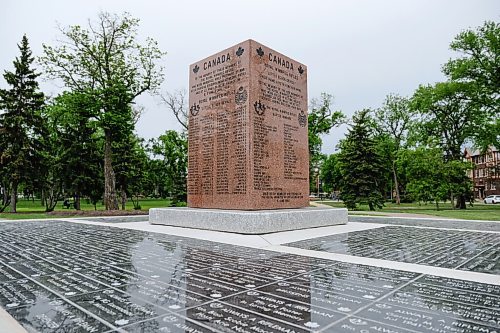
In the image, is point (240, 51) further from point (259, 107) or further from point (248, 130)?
point (248, 130)

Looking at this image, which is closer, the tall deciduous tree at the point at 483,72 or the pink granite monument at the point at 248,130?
the pink granite monument at the point at 248,130

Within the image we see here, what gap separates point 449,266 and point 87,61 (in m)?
24.4

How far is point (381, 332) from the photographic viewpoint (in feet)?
10.0

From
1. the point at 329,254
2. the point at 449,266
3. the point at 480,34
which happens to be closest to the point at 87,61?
the point at 329,254

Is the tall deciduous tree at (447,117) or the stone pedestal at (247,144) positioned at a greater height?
the tall deciduous tree at (447,117)

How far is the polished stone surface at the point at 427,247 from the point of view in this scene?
20.4 feet

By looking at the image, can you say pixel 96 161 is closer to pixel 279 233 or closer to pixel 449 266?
Answer: pixel 279 233

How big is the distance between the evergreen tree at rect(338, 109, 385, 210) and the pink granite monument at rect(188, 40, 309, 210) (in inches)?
676

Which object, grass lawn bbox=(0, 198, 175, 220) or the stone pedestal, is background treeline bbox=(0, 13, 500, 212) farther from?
the stone pedestal

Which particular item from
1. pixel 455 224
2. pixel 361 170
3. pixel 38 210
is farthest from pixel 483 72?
pixel 38 210

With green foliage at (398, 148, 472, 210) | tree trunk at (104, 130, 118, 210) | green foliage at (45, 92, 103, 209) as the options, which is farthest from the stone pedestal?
green foliage at (398, 148, 472, 210)

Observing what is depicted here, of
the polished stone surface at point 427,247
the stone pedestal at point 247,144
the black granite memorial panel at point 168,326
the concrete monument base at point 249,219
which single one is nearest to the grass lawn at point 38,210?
the concrete monument base at point 249,219

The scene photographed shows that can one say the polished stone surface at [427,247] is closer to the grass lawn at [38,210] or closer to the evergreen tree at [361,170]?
the grass lawn at [38,210]

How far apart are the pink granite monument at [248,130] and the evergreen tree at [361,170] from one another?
17159 mm
